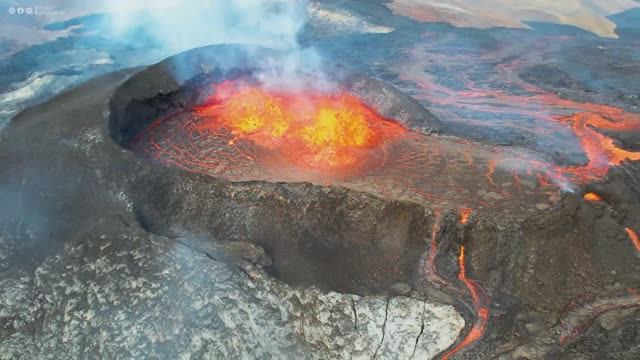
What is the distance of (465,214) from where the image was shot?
7395 millimetres

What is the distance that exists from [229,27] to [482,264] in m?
19.3

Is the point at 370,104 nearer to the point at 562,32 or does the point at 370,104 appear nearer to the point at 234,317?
the point at 234,317

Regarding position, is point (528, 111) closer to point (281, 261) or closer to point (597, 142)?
point (597, 142)

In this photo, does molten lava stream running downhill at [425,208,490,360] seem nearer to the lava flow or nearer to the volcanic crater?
the volcanic crater

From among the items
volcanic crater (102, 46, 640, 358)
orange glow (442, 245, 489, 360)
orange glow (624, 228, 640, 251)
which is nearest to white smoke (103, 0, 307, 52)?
volcanic crater (102, 46, 640, 358)

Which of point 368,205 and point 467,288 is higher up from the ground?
point 368,205

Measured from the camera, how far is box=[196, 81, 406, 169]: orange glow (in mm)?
9406

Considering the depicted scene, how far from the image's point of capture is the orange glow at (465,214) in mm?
7297

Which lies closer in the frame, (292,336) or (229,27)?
(292,336)

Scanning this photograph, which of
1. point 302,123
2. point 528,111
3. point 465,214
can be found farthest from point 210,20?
point 465,214

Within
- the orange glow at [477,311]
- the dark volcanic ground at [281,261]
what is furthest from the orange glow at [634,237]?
the orange glow at [477,311]

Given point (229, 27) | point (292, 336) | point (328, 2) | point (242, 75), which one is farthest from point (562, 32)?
point (292, 336)

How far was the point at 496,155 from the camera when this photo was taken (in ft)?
31.4

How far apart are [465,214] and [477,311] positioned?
152 cm
